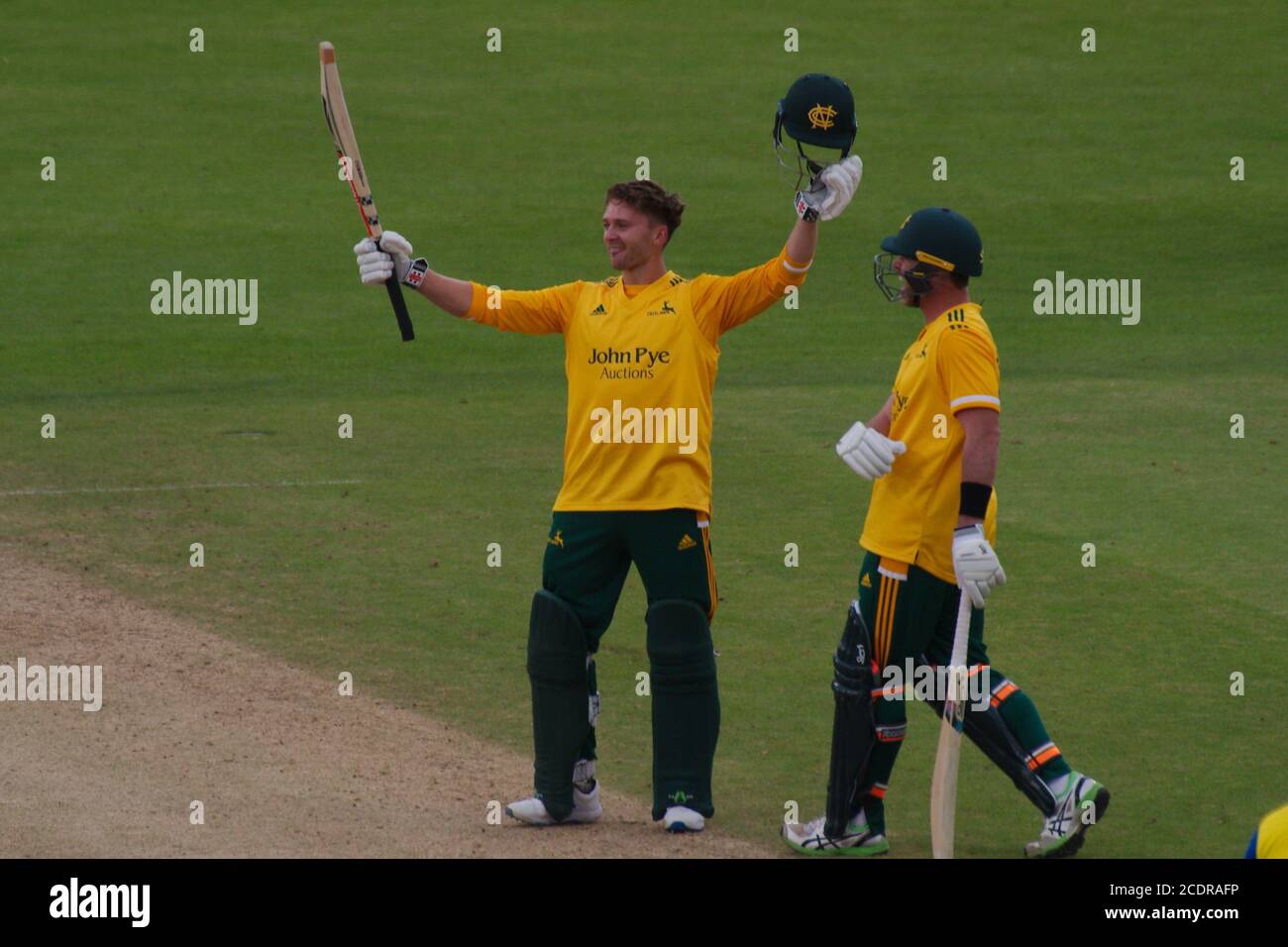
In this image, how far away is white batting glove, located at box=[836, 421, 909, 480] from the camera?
6891mm

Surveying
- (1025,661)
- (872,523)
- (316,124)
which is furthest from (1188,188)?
(872,523)

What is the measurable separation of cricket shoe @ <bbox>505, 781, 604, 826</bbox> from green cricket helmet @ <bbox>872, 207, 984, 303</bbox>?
2.22 m

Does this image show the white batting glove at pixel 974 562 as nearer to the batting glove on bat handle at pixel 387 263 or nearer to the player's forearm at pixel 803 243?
the player's forearm at pixel 803 243

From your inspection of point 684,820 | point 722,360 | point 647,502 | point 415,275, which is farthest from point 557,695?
point 722,360

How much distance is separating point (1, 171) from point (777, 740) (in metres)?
18.8

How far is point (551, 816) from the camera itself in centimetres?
743

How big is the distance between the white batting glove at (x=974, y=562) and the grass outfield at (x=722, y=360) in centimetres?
110

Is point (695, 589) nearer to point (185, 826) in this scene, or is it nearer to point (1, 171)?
point (185, 826)

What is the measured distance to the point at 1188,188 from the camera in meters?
25.0

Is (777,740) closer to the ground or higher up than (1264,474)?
closer to the ground

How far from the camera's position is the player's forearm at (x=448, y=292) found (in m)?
7.70

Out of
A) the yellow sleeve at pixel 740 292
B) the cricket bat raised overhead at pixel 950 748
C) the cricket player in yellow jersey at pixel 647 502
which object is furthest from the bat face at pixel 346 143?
the cricket bat raised overhead at pixel 950 748

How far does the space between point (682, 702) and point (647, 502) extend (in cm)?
77
